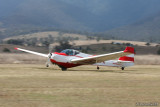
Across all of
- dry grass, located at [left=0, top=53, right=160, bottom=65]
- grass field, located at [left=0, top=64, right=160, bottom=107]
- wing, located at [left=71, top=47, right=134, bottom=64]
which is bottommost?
grass field, located at [left=0, top=64, right=160, bottom=107]

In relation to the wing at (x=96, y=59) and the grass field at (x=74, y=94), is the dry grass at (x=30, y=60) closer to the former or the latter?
the wing at (x=96, y=59)

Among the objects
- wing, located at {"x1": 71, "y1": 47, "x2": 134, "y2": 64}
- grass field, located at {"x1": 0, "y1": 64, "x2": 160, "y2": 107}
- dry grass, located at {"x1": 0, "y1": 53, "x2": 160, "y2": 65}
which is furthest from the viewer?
dry grass, located at {"x1": 0, "y1": 53, "x2": 160, "y2": 65}

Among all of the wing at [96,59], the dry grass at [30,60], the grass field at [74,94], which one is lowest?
the grass field at [74,94]

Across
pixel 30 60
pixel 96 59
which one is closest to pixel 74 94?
pixel 96 59

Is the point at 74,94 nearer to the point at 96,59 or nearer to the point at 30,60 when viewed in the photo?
the point at 96,59

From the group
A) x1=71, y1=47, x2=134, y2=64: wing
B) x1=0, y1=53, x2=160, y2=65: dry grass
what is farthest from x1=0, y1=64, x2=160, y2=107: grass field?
x1=0, y1=53, x2=160, y2=65: dry grass

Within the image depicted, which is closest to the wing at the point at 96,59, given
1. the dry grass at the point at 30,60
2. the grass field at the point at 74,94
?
the grass field at the point at 74,94

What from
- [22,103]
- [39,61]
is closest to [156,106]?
[22,103]

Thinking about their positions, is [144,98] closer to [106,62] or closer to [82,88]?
[82,88]

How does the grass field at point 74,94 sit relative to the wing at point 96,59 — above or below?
below

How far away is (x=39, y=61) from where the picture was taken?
144 feet

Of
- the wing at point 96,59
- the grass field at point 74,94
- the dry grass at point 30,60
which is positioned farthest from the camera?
the dry grass at point 30,60

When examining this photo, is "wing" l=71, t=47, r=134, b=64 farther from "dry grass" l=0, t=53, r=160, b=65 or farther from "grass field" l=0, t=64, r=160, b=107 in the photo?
"dry grass" l=0, t=53, r=160, b=65

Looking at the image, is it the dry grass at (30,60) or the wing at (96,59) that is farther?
the dry grass at (30,60)
